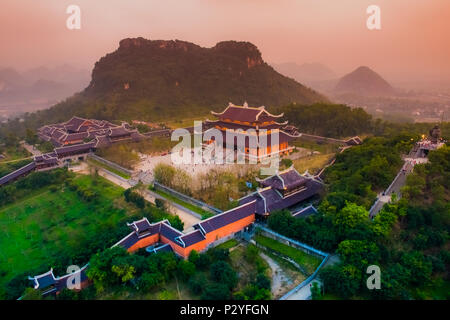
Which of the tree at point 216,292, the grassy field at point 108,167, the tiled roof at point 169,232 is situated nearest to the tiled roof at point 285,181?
the tiled roof at point 169,232

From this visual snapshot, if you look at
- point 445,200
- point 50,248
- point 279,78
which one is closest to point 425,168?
point 445,200

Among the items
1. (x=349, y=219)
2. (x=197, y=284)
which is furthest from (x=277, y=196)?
(x=197, y=284)

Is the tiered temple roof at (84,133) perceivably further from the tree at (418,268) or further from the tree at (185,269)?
the tree at (418,268)

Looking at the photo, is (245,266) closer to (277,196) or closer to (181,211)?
(277,196)

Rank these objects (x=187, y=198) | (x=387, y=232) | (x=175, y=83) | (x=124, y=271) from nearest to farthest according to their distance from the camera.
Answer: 1. (x=124, y=271)
2. (x=387, y=232)
3. (x=187, y=198)
4. (x=175, y=83)

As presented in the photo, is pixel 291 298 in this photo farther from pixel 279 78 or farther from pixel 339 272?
pixel 279 78

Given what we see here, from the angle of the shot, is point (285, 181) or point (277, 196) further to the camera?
point (285, 181)

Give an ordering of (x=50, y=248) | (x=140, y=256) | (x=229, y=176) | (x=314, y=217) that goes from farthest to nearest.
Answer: (x=229, y=176) < (x=50, y=248) < (x=314, y=217) < (x=140, y=256)
